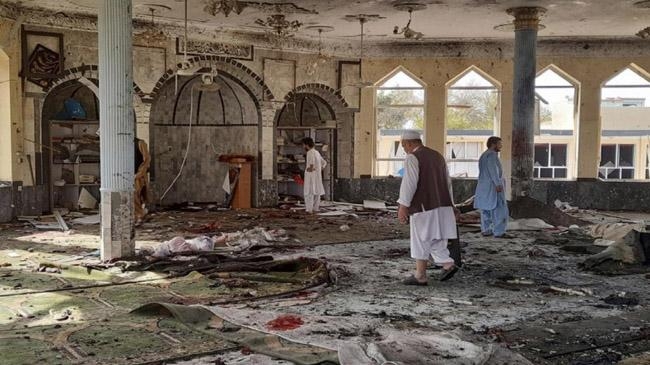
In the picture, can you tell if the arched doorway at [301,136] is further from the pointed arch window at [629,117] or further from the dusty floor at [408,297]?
the pointed arch window at [629,117]

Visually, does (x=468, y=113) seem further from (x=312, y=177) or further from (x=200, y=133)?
(x=200, y=133)

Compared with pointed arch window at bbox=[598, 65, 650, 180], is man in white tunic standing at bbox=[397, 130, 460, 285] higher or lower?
lower

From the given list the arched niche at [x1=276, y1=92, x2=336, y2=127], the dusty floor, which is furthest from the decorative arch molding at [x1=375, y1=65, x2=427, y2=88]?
the dusty floor

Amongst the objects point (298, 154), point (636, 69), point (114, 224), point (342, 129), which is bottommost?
point (114, 224)

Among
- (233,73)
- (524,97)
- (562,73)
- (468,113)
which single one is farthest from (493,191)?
(233,73)

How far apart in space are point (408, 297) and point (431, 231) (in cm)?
85

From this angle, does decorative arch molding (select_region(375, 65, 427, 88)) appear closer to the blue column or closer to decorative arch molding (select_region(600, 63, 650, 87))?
the blue column

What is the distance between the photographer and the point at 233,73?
14.5 metres

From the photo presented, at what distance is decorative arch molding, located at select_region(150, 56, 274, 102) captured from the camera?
44.5 ft

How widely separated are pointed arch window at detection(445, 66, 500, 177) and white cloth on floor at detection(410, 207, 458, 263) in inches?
360

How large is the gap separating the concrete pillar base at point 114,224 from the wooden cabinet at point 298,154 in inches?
305

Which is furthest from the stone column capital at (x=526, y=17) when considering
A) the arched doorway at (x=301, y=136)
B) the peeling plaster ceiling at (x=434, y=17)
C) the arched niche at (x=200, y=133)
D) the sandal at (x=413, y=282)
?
the sandal at (x=413, y=282)

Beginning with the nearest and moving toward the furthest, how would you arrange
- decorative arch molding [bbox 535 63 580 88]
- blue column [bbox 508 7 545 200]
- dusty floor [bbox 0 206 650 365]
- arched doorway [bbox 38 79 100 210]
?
dusty floor [bbox 0 206 650 365]
blue column [bbox 508 7 545 200]
arched doorway [bbox 38 79 100 210]
decorative arch molding [bbox 535 63 580 88]

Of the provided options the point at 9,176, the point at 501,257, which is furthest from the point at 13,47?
the point at 501,257
